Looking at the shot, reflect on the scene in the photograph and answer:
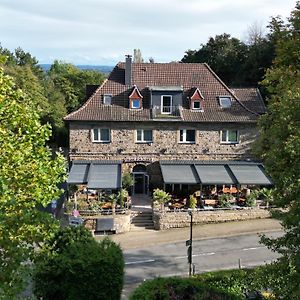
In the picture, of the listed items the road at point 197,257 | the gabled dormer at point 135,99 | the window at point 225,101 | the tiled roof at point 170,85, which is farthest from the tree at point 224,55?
the road at point 197,257

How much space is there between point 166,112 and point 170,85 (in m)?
2.55

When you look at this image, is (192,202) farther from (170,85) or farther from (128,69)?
(128,69)

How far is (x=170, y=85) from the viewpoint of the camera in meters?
39.1

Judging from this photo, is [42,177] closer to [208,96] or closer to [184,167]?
[184,167]

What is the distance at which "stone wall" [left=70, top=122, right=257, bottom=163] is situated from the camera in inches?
1470

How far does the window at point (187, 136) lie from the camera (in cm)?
3784

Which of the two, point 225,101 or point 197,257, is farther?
point 225,101

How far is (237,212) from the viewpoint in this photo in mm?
33812

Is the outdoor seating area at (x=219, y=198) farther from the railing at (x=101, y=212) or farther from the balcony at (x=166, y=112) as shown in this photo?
the balcony at (x=166, y=112)

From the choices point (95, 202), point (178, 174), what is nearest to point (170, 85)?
point (178, 174)

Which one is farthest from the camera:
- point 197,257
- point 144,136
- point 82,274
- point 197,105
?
point 197,105

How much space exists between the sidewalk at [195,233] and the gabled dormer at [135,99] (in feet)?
33.0

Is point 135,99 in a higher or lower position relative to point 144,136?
higher

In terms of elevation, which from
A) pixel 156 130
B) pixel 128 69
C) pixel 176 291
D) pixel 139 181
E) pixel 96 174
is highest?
pixel 128 69
